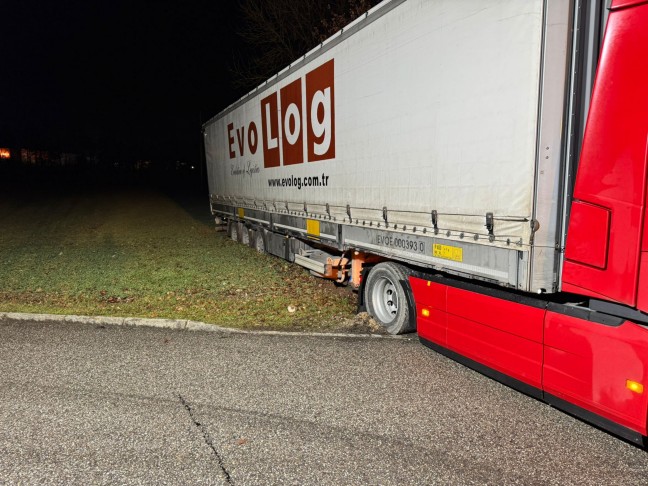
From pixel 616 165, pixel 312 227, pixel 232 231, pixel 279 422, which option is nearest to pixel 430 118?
pixel 616 165

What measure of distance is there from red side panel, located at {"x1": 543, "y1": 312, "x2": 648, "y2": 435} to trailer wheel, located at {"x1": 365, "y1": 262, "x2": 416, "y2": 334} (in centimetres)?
203

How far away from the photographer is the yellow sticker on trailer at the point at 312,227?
25.5ft

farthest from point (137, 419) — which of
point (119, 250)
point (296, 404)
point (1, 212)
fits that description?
point (1, 212)

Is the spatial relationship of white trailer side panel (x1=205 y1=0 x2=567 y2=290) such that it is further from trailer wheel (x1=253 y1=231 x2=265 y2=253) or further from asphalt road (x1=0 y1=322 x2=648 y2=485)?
trailer wheel (x1=253 y1=231 x2=265 y2=253)

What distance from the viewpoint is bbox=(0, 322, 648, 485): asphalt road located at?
10.2 feet

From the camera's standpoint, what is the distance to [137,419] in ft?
12.5

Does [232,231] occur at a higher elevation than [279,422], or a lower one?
higher

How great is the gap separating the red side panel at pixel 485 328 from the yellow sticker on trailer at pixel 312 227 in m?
2.80

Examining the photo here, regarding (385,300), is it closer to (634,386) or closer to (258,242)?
(634,386)

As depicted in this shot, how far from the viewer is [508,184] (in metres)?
3.94

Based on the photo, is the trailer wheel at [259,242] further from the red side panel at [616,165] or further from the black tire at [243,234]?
the red side panel at [616,165]

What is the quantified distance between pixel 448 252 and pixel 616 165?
1882 millimetres

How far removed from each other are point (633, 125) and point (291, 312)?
503 cm

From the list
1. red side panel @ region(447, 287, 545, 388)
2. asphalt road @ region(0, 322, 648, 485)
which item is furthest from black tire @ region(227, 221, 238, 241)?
red side panel @ region(447, 287, 545, 388)
